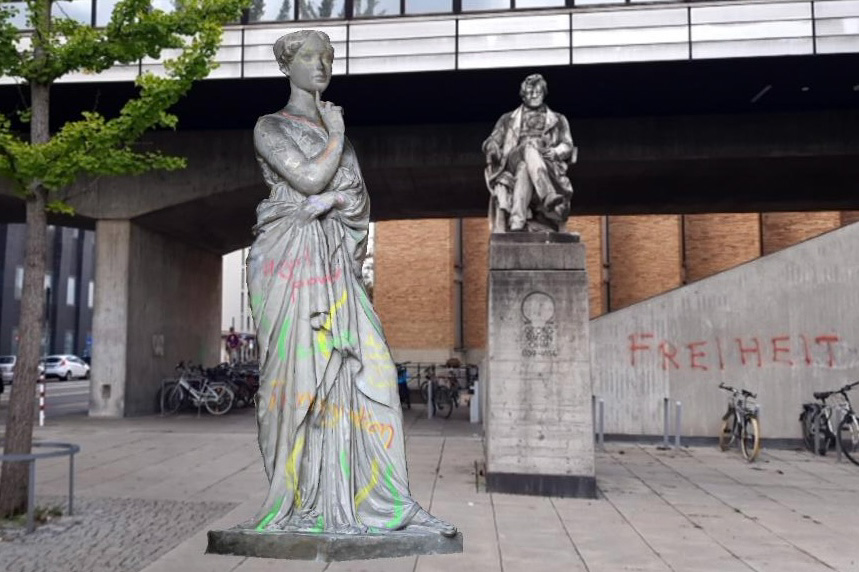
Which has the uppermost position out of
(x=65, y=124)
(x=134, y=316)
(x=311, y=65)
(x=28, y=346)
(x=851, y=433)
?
(x=65, y=124)

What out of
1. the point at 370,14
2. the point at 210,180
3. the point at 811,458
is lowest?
the point at 811,458

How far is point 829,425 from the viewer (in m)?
12.6

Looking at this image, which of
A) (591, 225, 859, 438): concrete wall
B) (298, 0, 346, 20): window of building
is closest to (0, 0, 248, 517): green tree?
(298, 0, 346, 20): window of building

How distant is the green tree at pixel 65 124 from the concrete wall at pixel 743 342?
9092mm

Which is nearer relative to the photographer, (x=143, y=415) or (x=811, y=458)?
(x=811, y=458)

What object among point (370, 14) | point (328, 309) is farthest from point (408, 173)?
point (328, 309)

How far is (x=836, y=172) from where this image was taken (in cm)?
1764

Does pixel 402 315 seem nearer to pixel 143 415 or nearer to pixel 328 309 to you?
pixel 143 415

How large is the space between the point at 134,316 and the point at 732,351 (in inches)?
521

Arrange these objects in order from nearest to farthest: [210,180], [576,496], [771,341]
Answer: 1. [576,496]
2. [771,341]
3. [210,180]

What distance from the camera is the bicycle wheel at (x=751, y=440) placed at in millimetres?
11656

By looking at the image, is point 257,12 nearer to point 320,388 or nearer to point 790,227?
point 320,388

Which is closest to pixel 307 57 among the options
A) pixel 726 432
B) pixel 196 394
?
pixel 726 432

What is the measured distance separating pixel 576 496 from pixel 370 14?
1106 cm
